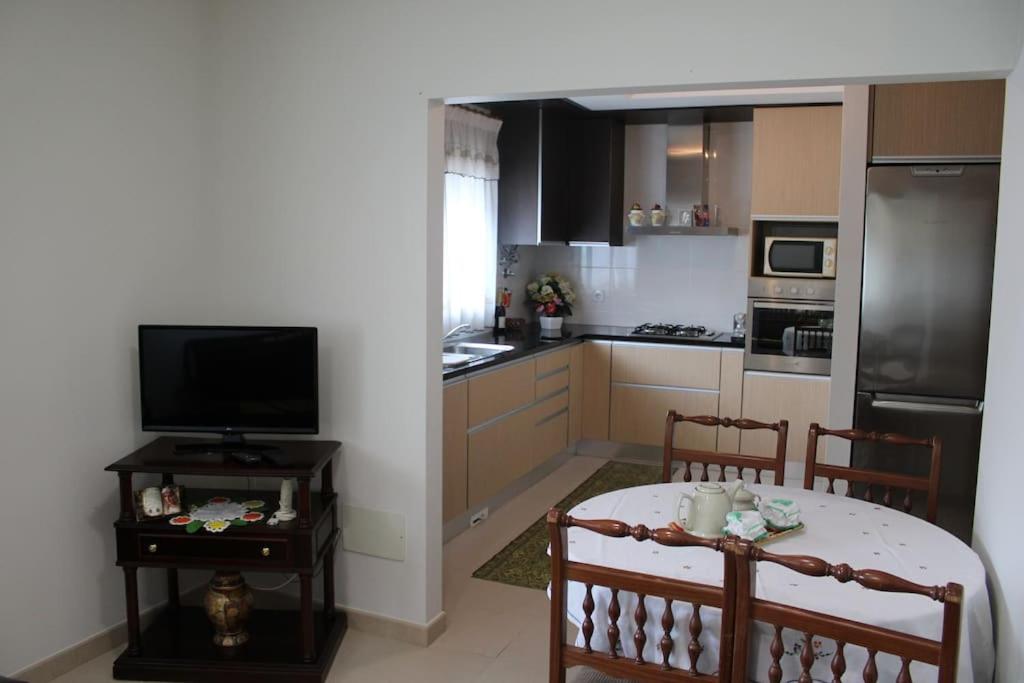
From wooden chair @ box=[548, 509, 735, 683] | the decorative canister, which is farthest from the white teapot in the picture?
the decorative canister

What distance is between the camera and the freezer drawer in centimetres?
391

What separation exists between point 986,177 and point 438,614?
287cm

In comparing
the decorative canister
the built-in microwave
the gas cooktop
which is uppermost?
the built-in microwave

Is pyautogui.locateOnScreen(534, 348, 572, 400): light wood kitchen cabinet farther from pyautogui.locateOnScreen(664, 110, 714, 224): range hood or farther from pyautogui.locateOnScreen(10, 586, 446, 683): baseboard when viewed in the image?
pyautogui.locateOnScreen(10, 586, 446, 683): baseboard

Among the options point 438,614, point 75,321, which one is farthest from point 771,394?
point 75,321

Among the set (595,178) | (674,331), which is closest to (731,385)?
(674,331)

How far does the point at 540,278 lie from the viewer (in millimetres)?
6543

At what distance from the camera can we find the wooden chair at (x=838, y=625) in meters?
1.73

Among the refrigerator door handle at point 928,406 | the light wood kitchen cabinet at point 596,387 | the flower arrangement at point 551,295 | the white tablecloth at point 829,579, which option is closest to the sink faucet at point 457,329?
the flower arrangement at point 551,295

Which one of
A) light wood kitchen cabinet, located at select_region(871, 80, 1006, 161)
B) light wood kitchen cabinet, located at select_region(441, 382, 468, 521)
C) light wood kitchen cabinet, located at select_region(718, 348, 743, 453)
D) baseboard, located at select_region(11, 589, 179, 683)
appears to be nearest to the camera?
baseboard, located at select_region(11, 589, 179, 683)

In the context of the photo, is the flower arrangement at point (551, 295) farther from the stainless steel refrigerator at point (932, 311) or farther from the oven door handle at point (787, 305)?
the stainless steel refrigerator at point (932, 311)

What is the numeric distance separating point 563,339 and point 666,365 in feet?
2.34

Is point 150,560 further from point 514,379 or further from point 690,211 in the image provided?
point 690,211

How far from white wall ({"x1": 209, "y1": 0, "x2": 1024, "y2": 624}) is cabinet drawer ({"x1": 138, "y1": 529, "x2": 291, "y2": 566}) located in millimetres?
481
